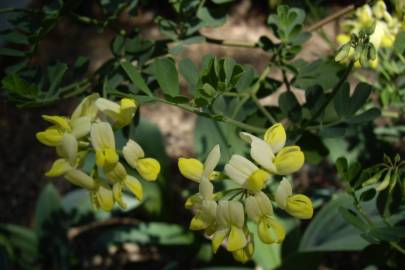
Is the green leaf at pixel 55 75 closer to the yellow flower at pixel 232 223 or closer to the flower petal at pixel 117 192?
the flower petal at pixel 117 192

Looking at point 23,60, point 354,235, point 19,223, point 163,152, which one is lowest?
point 19,223

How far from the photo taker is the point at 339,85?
894 millimetres

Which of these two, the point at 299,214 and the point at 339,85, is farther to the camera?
the point at 339,85

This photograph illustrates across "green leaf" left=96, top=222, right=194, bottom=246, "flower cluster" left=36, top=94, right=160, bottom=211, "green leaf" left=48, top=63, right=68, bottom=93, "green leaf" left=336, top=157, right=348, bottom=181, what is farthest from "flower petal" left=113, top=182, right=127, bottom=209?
"green leaf" left=96, top=222, right=194, bottom=246

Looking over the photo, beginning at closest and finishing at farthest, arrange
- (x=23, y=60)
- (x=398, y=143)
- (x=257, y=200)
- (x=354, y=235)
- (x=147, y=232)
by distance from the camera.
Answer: (x=257, y=200)
(x=23, y=60)
(x=354, y=235)
(x=147, y=232)
(x=398, y=143)

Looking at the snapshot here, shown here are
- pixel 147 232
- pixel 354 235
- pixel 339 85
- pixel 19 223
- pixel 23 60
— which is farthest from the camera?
pixel 19 223

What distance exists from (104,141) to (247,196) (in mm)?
199

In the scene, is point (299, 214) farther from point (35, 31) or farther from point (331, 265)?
point (331, 265)

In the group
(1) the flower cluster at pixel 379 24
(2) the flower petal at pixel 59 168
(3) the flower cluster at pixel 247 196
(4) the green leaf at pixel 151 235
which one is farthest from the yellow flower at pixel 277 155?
(4) the green leaf at pixel 151 235

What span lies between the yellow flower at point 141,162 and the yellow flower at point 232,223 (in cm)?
11

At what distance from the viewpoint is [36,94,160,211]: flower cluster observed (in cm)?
78

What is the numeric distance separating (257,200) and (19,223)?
1448mm

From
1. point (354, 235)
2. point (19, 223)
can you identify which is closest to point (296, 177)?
point (354, 235)

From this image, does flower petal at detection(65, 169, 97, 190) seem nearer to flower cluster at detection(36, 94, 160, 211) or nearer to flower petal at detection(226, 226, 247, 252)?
flower cluster at detection(36, 94, 160, 211)
